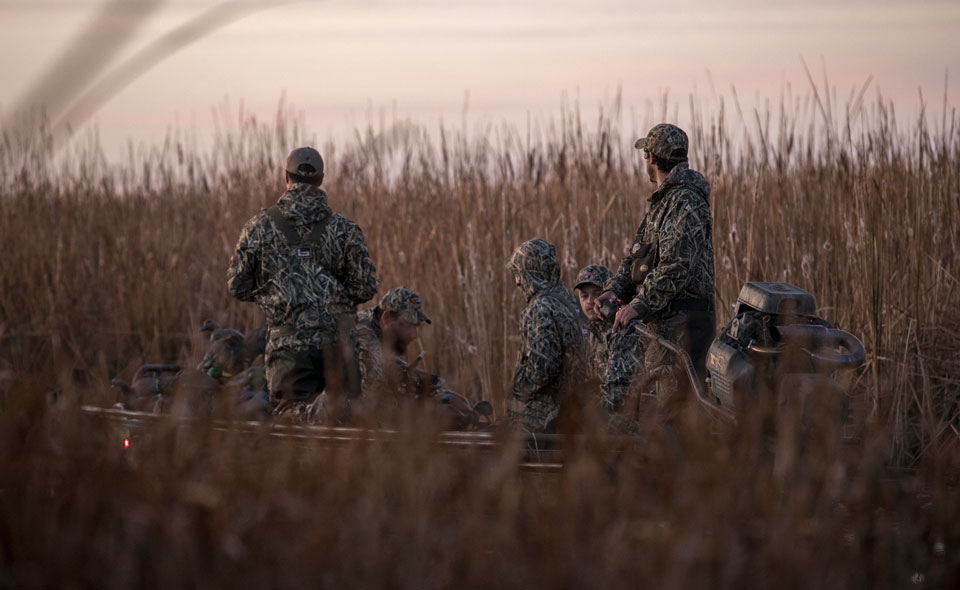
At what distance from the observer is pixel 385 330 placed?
6.09m

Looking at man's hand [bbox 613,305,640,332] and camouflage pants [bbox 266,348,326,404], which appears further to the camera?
camouflage pants [bbox 266,348,326,404]

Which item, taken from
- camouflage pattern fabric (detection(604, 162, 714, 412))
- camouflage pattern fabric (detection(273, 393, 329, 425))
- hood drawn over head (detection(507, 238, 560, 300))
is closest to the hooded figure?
hood drawn over head (detection(507, 238, 560, 300))

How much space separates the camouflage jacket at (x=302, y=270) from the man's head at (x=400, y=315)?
0.28 m

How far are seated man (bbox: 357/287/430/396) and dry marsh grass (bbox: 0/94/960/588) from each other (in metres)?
1.10

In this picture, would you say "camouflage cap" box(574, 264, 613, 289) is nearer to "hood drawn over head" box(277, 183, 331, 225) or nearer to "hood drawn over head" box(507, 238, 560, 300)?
"hood drawn over head" box(507, 238, 560, 300)

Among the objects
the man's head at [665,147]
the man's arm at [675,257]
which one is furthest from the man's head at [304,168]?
the man's arm at [675,257]

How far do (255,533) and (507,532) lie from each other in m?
0.71

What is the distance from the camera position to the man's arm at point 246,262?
20.3 feet

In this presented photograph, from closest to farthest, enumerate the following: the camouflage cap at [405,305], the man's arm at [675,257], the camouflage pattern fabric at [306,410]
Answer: the man's arm at [675,257] < the camouflage pattern fabric at [306,410] < the camouflage cap at [405,305]

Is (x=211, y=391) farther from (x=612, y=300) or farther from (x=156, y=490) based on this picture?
(x=156, y=490)

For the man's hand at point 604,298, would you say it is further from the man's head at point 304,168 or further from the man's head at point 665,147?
the man's head at point 304,168

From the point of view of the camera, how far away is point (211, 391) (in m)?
6.31

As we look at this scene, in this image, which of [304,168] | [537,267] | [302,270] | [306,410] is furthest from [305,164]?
[537,267]

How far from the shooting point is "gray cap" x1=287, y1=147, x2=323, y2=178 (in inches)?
242
